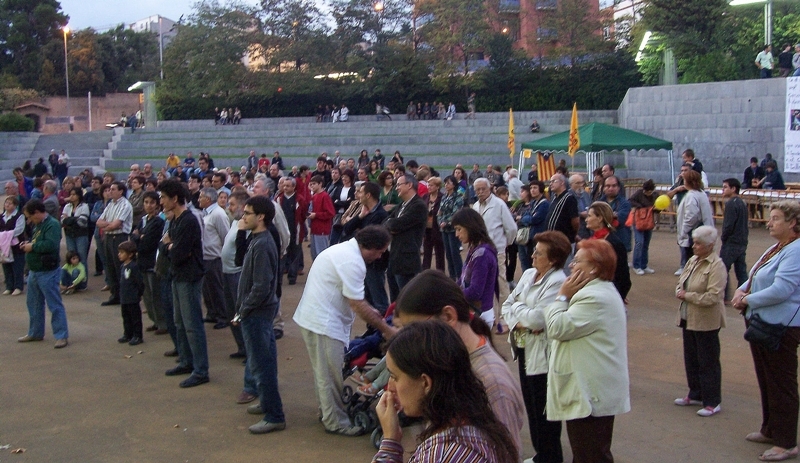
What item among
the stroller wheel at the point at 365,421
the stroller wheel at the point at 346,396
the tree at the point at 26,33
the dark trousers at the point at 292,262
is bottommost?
the stroller wheel at the point at 365,421

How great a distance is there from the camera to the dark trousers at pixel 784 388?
201 inches

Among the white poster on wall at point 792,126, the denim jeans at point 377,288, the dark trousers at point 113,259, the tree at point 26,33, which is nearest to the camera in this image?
the denim jeans at point 377,288

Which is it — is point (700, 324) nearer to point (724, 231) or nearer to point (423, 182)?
point (724, 231)

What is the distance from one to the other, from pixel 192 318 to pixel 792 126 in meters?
18.6

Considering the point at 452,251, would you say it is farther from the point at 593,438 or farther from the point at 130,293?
the point at 593,438

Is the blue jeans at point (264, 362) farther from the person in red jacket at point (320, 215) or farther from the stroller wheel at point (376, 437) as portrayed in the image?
the person in red jacket at point (320, 215)

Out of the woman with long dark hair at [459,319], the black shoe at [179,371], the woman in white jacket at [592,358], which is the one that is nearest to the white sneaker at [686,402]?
the woman in white jacket at [592,358]

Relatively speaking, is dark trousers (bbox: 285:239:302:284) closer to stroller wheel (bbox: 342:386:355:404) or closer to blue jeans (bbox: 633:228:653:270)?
blue jeans (bbox: 633:228:653:270)

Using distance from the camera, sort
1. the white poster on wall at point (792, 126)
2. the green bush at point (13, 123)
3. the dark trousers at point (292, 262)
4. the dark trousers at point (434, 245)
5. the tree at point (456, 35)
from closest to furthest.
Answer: the dark trousers at point (434, 245), the dark trousers at point (292, 262), the white poster on wall at point (792, 126), the green bush at point (13, 123), the tree at point (456, 35)

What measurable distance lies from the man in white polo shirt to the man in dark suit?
2676mm

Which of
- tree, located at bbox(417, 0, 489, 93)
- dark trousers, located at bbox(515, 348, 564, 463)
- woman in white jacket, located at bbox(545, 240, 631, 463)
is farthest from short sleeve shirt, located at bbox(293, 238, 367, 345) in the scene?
tree, located at bbox(417, 0, 489, 93)

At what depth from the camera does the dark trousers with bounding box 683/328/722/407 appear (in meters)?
5.84

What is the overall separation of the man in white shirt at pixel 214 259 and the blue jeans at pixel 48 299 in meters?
1.62

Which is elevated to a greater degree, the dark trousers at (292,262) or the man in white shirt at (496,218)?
the man in white shirt at (496,218)
